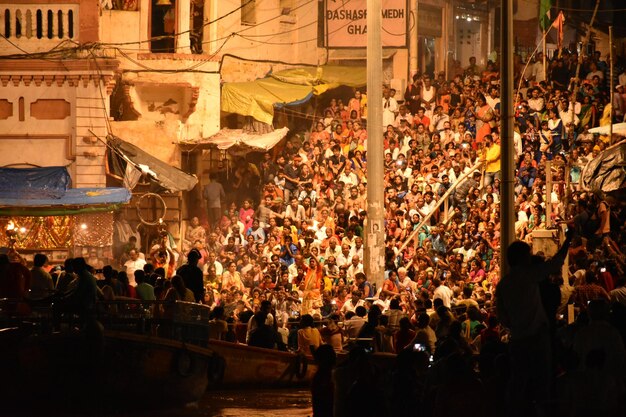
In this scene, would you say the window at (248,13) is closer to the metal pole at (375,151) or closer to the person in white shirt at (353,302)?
the metal pole at (375,151)

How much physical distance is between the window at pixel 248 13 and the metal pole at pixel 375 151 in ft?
46.5

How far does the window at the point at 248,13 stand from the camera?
1533 inches

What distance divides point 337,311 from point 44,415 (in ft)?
29.3

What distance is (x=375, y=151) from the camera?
82.4 feet

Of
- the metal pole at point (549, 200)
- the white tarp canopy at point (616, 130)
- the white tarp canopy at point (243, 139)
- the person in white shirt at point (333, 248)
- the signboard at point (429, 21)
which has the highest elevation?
the signboard at point (429, 21)

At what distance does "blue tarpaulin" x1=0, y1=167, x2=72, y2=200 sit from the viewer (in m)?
30.8

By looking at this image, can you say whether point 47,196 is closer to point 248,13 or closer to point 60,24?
point 60,24

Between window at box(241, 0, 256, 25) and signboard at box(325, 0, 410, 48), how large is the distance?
2.00m

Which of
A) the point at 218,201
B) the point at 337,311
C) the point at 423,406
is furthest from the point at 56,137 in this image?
the point at 423,406

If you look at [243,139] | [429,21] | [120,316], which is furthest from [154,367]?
[429,21]

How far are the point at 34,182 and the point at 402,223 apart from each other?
829cm

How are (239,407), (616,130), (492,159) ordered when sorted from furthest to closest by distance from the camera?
1. (492,159)
2. (616,130)
3. (239,407)

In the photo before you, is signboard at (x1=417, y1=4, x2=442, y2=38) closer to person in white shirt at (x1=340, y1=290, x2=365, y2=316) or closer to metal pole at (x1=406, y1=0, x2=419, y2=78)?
metal pole at (x1=406, y1=0, x2=419, y2=78)

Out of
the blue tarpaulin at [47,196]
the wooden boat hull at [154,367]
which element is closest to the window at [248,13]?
the blue tarpaulin at [47,196]
